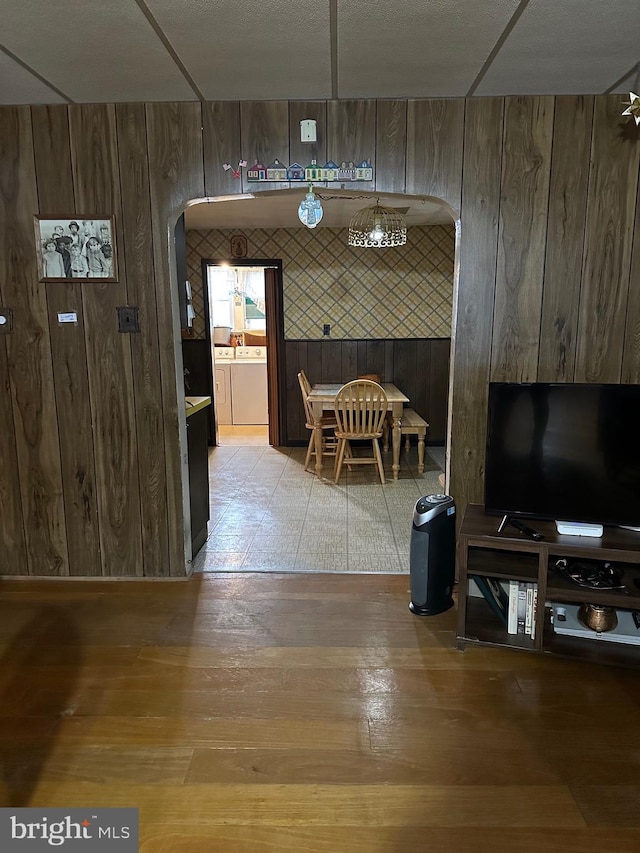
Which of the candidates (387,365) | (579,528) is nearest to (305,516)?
(579,528)

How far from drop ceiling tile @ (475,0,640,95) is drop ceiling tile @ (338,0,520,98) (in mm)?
91

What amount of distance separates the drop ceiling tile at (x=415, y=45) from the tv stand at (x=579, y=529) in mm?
1828

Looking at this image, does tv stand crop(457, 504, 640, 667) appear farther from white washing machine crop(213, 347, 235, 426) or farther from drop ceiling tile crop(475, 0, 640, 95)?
white washing machine crop(213, 347, 235, 426)

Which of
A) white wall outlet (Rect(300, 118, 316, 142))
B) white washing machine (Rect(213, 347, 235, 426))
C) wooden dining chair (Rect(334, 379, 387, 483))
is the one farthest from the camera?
white washing machine (Rect(213, 347, 235, 426))

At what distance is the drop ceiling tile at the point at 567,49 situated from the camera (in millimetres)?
1827

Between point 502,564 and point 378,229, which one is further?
point 378,229

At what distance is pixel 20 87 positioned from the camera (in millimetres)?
2408

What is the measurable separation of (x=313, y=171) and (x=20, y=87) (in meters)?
1.28

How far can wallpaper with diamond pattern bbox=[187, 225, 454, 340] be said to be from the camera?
5.96m

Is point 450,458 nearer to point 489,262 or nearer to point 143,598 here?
point 489,262

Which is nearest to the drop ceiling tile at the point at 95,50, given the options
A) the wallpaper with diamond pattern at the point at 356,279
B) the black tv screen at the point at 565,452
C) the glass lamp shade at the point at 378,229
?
the black tv screen at the point at 565,452

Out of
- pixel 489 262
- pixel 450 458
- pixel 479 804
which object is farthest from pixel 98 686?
pixel 489 262

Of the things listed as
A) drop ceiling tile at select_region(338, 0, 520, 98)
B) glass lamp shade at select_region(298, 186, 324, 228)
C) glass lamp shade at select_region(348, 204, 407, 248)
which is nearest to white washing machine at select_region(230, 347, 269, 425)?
glass lamp shade at select_region(348, 204, 407, 248)

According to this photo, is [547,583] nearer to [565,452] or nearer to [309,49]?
[565,452]
